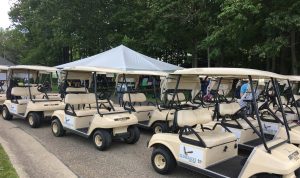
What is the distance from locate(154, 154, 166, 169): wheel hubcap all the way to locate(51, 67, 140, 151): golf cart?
162cm

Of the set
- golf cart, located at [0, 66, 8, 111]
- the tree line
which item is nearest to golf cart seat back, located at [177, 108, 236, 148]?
golf cart, located at [0, 66, 8, 111]

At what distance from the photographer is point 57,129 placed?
8.16 m

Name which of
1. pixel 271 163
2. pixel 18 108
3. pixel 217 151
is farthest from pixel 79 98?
pixel 271 163

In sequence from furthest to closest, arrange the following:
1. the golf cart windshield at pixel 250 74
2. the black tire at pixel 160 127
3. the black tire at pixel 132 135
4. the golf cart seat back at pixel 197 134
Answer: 1. the black tire at pixel 160 127
2. the black tire at pixel 132 135
3. the golf cart seat back at pixel 197 134
4. the golf cart windshield at pixel 250 74

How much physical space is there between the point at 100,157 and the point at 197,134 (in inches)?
93.3

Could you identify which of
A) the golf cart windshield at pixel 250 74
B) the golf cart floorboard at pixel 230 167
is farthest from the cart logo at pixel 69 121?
the golf cart floorboard at pixel 230 167

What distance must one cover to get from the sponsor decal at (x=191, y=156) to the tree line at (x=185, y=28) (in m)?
9.54

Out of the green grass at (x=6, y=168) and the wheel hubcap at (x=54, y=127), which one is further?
the wheel hubcap at (x=54, y=127)

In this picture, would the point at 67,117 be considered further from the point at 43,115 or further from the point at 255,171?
the point at 255,171

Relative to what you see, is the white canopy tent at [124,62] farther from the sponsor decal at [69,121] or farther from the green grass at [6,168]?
the green grass at [6,168]

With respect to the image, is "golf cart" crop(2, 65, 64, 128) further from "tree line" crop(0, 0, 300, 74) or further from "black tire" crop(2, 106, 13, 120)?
"tree line" crop(0, 0, 300, 74)

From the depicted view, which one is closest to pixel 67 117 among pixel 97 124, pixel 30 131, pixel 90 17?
pixel 97 124

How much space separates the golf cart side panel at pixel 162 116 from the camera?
813 cm

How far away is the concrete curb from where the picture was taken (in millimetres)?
5461
